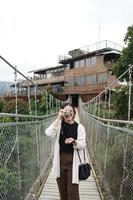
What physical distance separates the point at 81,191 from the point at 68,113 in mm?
2137

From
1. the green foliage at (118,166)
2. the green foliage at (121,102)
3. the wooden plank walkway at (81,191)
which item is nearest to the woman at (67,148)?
the green foliage at (118,166)

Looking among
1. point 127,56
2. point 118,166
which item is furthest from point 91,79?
point 118,166

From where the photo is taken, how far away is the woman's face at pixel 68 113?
154 inches

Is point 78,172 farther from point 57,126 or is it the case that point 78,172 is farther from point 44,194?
point 44,194

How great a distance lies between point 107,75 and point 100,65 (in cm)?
281

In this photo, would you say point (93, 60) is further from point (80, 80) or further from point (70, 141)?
point (70, 141)

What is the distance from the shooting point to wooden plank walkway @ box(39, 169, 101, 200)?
5.18m

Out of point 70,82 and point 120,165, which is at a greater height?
point 70,82

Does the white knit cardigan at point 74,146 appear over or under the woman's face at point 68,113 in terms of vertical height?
under

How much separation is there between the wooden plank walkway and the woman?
1.26m

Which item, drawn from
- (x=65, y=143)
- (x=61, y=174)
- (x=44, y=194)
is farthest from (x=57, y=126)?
(x=44, y=194)

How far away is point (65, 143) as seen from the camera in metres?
3.86

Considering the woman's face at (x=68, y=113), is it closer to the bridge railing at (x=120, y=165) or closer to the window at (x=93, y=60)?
the bridge railing at (x=120, y=165)

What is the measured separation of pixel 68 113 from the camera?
3.90 m
